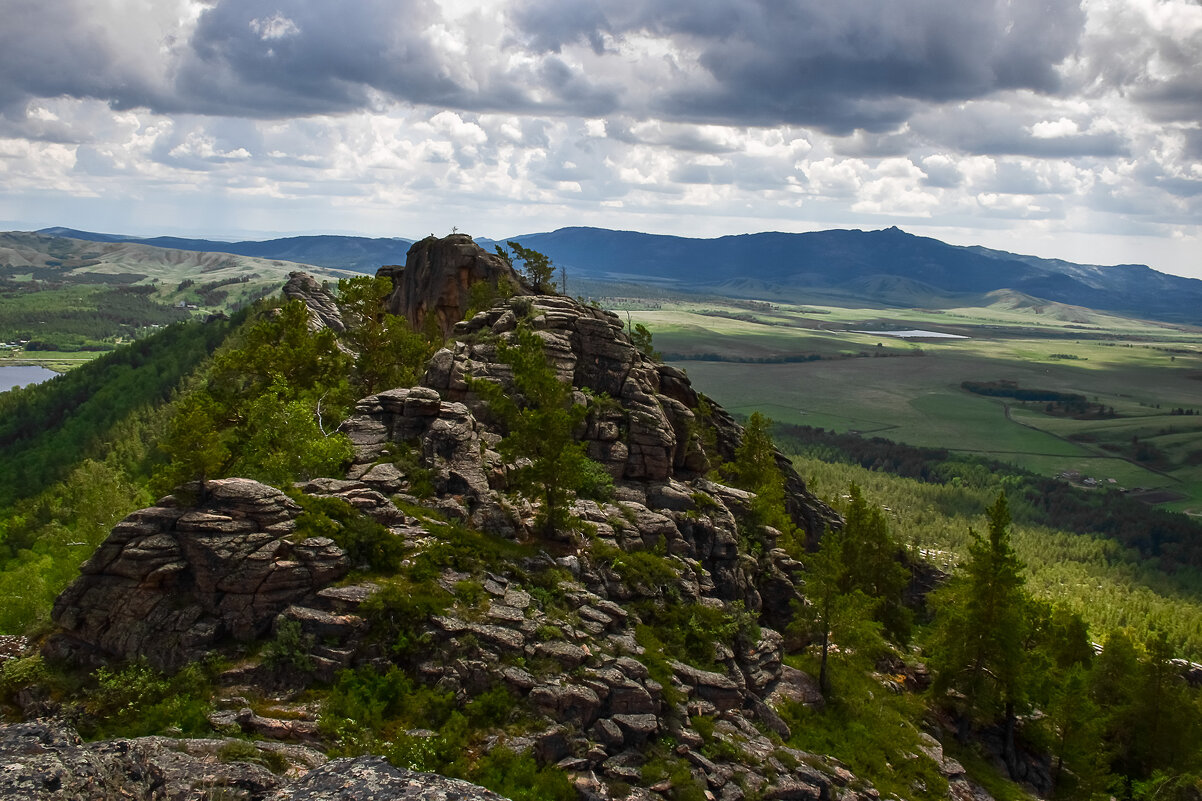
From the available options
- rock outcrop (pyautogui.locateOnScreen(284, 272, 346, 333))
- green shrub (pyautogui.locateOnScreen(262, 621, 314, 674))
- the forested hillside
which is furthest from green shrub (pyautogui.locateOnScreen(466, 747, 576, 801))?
rock outcrop (pyautogui.locateOnScreen(284, 272, 346, 333))

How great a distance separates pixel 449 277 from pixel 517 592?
220ft

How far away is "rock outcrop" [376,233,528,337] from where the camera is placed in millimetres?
98562

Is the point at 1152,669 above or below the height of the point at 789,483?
below

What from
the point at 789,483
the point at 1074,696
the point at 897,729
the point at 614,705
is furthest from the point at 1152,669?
the point at 614,705

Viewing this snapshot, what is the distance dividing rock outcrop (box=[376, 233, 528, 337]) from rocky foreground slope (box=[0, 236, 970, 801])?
4442 centimetres

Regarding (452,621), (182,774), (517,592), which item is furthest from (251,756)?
(517,592)

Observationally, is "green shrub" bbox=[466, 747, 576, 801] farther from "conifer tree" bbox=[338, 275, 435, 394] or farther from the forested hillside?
"conifer tree" bbox=[338, 275, 435, 394]

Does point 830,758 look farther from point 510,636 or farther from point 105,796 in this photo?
point 105,796

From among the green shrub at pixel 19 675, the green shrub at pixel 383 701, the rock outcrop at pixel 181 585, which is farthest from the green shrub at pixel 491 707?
the green shrub at pixel 19 675

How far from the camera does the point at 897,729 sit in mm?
52094

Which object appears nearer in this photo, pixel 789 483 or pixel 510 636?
pixel 510 636

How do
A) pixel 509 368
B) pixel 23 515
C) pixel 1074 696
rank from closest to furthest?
pixel 1074 696, pixel 509 368, pixel 23 515

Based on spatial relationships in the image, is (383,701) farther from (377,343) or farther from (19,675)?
(377,343)

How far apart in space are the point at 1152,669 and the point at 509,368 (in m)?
58.5
